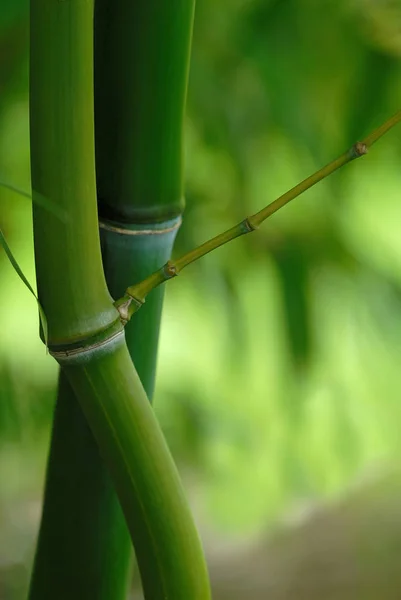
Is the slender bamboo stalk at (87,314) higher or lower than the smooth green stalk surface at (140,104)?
lower

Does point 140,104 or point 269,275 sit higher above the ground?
point 269,275

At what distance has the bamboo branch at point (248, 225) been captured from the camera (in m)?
0.17

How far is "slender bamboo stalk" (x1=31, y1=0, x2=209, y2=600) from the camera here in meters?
0.14

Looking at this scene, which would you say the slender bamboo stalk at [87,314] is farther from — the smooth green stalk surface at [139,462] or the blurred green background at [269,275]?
the blurred green background at [269,275]

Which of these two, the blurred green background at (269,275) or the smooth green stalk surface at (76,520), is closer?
the smooth green stalk surface at (76,520)

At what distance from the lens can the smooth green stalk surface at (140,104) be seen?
6.9 inches

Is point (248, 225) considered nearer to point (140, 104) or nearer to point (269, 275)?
point (140, 104)

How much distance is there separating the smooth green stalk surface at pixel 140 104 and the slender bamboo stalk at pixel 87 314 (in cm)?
4

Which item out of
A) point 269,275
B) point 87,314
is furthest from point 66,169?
point 269,275

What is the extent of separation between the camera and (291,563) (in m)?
0.74

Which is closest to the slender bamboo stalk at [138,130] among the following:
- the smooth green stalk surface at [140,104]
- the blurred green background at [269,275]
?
the smooth green stalk surface at [140,104]

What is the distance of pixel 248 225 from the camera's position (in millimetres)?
175

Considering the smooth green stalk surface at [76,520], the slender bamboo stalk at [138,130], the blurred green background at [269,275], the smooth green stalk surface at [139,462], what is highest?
the blurred green background at [269,275]

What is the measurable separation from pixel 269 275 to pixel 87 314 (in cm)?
31
